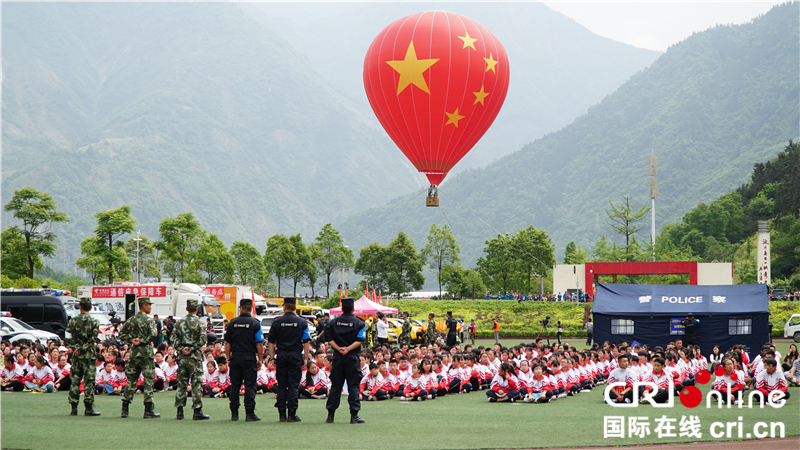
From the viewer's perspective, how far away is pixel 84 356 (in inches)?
471

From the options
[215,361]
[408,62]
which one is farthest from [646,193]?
[215,361]

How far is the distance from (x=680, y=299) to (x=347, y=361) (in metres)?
20.1

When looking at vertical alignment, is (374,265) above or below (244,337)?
above

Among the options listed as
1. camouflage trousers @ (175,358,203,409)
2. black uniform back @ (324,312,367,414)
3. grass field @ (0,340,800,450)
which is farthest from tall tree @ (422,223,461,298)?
black uniform back @ (324,312,367,414)

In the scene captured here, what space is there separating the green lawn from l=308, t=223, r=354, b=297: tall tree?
77148mm

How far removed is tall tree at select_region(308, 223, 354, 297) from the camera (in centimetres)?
9206

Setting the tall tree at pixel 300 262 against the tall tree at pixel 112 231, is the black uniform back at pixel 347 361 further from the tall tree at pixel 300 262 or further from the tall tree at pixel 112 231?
the tall tree at pixel 300 262

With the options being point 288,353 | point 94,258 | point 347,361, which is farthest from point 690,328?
point 94,258

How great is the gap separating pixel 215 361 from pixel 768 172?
107m

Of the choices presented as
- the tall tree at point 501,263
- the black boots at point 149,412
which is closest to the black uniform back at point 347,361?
the black boots at point 149,412

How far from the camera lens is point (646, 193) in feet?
636

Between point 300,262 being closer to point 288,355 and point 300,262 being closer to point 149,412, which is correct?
point 149,412

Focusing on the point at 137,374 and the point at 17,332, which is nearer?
the point at 137,374

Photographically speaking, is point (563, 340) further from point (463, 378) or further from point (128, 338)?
point (128, 338)
